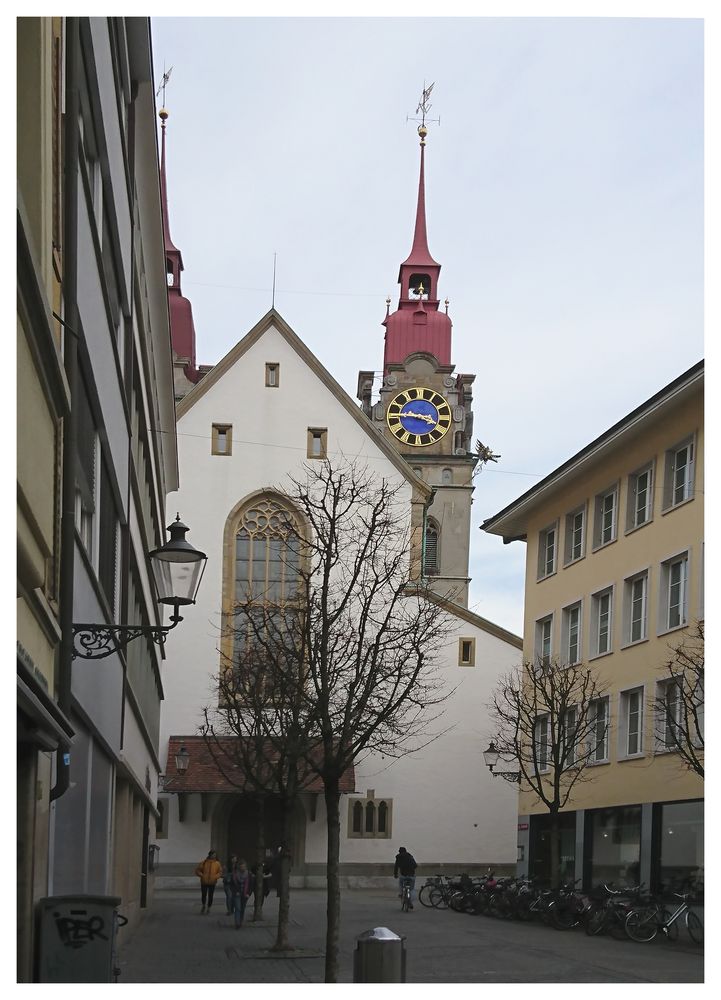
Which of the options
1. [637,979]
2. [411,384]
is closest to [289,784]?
[637,979]

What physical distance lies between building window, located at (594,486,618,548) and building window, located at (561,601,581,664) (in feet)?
5.99

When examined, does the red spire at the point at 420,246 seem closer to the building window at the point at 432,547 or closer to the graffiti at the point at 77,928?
the building window at the point at 432,547

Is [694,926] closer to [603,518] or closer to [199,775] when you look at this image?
[603,518]

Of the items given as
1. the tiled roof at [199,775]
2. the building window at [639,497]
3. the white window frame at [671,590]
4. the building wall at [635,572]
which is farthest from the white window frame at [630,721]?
the tiled roof at [199,775]

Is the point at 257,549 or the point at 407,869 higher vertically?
the point at 257,549

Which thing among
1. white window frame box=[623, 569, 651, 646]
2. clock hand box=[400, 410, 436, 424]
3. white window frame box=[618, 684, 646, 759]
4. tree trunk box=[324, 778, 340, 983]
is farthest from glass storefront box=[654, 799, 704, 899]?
clock hand box=[400, 410, 436, 424]

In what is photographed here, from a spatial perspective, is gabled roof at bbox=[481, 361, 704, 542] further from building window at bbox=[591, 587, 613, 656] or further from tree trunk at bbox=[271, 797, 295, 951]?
tree trunk at bbox=[271, 797, 295, 951]

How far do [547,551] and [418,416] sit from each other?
44260 millimetres

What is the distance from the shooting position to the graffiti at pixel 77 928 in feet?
31.2

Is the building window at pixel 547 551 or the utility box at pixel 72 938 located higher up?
the building window at pixel 547 551

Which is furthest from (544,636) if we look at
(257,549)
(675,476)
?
(257,549)

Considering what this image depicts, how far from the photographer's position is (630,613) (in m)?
30.7

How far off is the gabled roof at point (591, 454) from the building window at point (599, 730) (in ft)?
17.4

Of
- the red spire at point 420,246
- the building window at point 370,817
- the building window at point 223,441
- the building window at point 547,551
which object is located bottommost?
the building window at point 370,817
